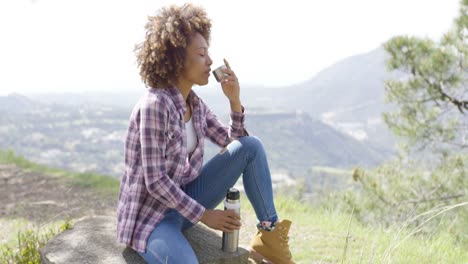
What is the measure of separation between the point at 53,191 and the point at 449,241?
5691 mm

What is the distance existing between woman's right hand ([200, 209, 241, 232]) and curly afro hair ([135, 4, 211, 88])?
2.17ft

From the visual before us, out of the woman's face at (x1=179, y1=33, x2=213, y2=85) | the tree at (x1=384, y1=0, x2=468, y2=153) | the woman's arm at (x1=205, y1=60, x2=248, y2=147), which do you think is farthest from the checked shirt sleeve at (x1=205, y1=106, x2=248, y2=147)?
the tree at (x1=384, y1=0, x2=468, y2=153)

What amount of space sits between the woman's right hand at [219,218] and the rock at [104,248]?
31 cm

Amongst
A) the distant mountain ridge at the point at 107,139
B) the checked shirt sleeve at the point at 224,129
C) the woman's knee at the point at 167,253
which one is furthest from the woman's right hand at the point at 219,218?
the distant mountain ridge at the point at 107,139

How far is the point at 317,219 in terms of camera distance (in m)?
4.65

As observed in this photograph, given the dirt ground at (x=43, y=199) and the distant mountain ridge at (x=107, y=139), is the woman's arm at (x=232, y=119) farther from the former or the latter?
the distant mountain ridge at (x=107, y=139)

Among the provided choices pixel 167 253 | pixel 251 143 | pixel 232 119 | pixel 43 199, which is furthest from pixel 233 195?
pixel 43 199

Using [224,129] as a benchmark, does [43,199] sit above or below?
below

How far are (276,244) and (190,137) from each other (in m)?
0.74

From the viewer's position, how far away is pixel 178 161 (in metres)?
2.23

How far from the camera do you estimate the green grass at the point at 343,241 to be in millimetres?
3203

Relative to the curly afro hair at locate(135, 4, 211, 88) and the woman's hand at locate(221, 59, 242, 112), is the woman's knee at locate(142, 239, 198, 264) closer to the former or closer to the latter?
the curly afro hair at locate(135, 4, 211, 88)

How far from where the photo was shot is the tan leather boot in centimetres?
247

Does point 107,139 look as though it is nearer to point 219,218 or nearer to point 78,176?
point 78,176
